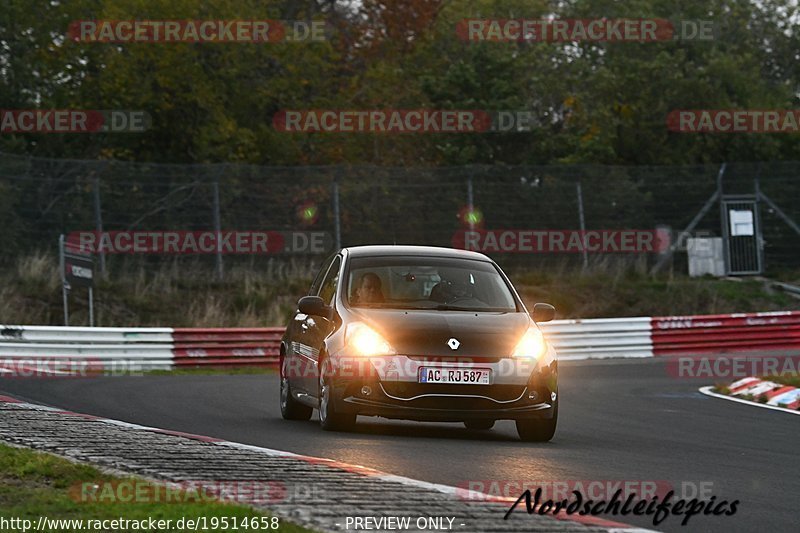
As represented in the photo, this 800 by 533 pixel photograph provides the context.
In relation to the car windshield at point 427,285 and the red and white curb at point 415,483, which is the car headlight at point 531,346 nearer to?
the car windshield at point 427,285

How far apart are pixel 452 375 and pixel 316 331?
1608 mm

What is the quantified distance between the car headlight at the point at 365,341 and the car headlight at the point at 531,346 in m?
0.96

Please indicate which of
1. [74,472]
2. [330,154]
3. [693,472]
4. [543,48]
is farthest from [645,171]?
[74,472]

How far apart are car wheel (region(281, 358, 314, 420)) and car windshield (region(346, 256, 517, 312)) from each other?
1.31m

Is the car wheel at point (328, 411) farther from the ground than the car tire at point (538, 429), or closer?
farther from the ground

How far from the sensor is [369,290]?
12.4 m

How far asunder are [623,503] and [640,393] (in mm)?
11501

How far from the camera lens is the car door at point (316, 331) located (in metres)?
12.3

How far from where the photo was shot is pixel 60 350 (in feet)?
75.5

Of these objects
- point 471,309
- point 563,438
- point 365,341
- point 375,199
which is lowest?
point 563,438

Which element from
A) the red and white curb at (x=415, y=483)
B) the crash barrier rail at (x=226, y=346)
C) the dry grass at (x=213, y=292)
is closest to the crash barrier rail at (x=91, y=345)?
the crash barrier rail at (x=226, y=346)

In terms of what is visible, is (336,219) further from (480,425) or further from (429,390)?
(429,390)

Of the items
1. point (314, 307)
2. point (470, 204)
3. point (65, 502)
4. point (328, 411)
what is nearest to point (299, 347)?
point (314, 307)

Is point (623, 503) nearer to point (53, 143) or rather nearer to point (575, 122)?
point (53, 143)
